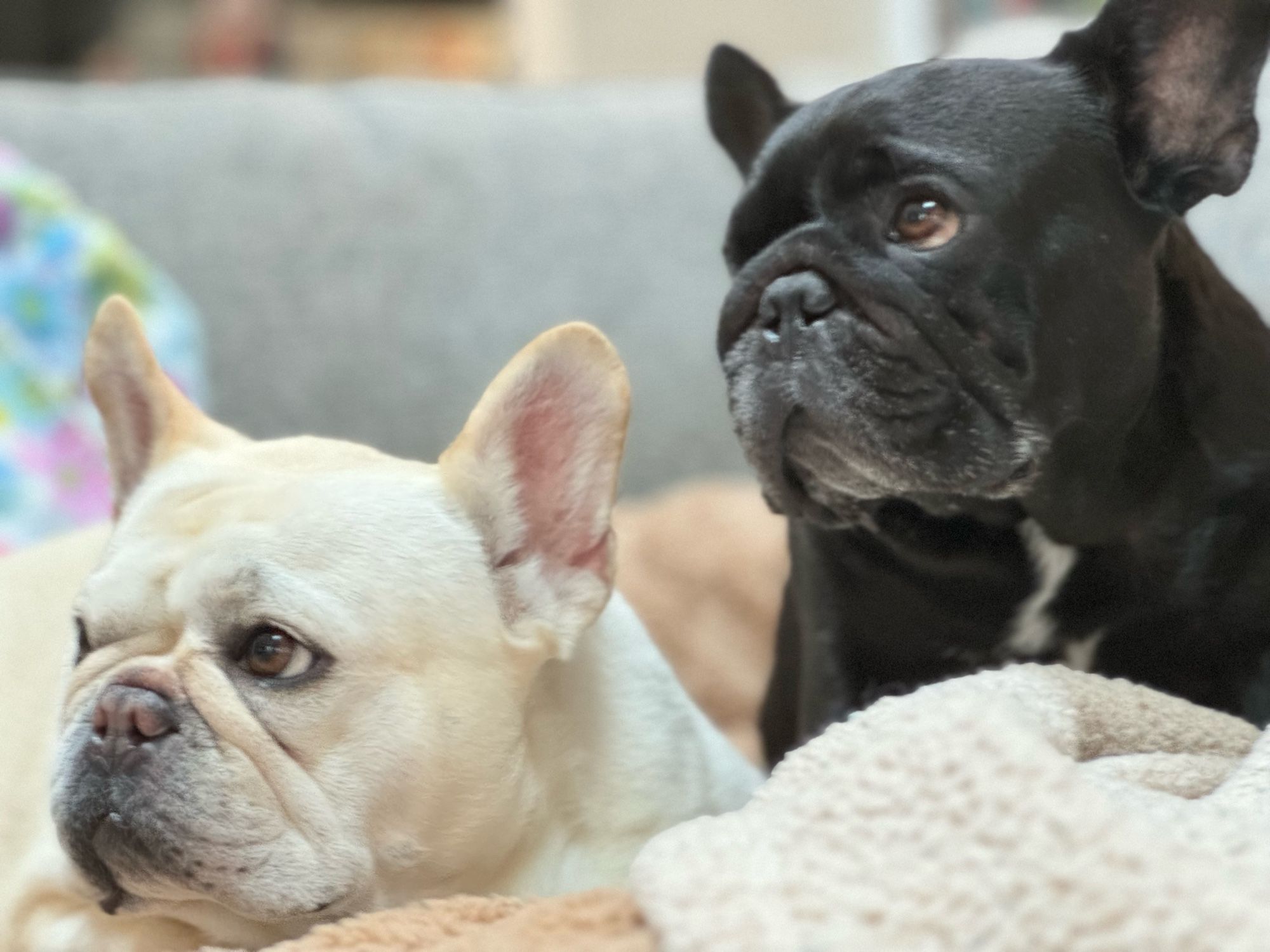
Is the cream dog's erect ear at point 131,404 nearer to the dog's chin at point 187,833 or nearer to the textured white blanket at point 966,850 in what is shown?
the dog's chin at point 187,833

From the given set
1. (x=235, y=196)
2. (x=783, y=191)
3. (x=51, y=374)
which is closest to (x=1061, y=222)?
(x=783, y=191)

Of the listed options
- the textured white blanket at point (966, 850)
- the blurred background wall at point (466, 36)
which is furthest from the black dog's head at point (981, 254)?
the blurred background wall at point (466, 36)

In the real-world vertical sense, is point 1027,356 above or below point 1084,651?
above

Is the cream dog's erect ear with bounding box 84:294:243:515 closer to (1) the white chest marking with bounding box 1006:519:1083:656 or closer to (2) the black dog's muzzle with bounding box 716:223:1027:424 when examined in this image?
(2) the black dog's muzzle with bounding box 716:223:1027:424

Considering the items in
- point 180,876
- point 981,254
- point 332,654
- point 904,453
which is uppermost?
point 981,254

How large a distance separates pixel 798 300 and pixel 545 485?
213 millimetres

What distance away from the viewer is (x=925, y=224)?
86 centimetres

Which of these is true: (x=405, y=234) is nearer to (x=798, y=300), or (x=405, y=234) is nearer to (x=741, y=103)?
(x=741, y=103)

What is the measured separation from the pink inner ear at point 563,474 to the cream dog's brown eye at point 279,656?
175 millimetres

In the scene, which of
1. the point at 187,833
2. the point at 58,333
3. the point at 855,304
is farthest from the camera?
the point at 58,333

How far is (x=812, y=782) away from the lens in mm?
676

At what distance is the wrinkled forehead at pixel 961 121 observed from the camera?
2.81 feet

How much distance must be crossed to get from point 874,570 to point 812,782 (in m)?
0.38

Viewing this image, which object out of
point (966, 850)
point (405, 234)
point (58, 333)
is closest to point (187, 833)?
point (966, 850)
